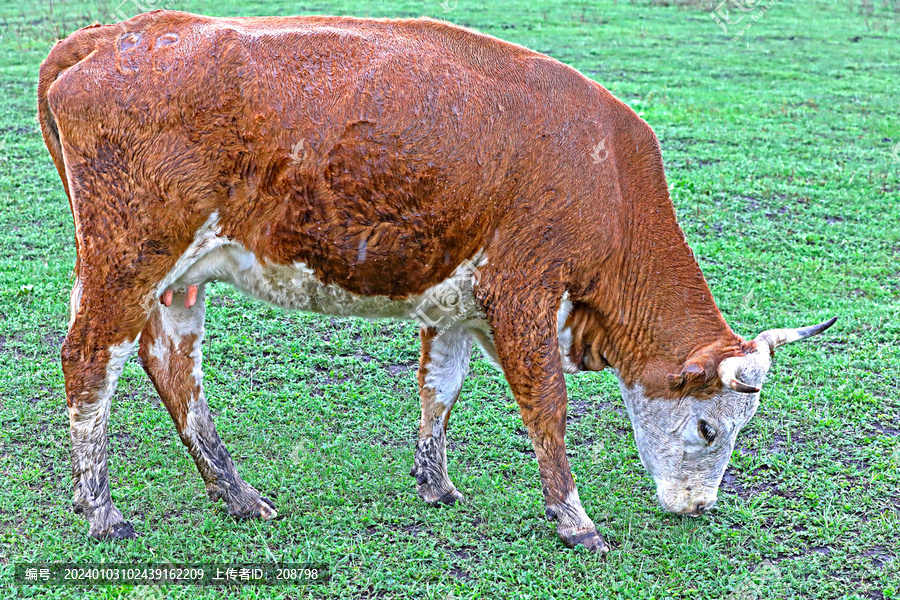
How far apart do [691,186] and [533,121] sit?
6330 millimetres

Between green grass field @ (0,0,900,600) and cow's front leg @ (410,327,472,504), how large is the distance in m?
0.27

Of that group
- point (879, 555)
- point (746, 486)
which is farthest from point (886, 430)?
point (879, 555)

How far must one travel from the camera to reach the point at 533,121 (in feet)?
16.1

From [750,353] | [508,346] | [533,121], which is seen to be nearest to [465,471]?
[508,346]

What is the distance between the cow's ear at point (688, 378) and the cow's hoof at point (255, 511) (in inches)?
95.2

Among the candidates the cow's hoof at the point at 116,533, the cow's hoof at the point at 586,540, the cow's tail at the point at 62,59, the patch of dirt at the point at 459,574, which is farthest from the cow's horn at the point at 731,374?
the cow's tail at the point at 62,59

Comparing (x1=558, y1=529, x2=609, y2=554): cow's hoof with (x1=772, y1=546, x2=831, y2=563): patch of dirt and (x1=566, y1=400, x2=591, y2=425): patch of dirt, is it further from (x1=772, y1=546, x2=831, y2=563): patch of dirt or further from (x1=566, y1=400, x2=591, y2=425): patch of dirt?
(x1=566, y1=400, x2=591, y2=425): patch of dirt

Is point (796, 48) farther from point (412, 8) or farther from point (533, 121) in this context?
point (533, 121)

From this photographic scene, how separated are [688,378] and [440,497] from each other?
165 cm

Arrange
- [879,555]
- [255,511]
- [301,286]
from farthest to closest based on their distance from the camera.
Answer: [255,511] < [879,555] < [301,286]

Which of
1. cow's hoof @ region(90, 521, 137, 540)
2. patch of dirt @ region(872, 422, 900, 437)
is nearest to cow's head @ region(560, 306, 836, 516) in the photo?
patch of dirt @ region(872, 422, 900, 437)

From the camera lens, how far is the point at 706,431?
514cm

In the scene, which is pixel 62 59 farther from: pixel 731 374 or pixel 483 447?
pixel 731 374

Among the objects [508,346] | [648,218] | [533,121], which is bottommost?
[508,346]
